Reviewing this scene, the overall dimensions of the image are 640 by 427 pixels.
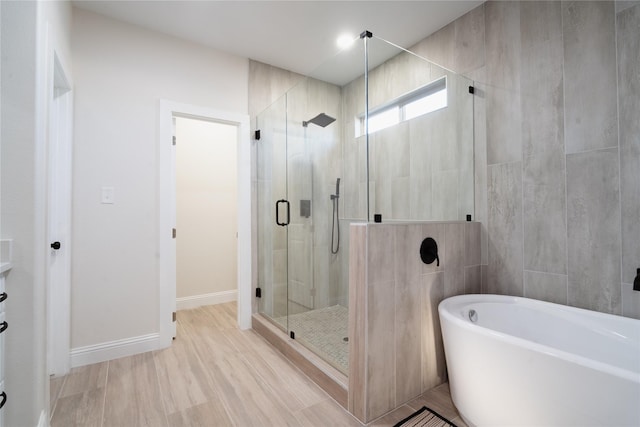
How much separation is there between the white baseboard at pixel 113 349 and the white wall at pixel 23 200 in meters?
1.04

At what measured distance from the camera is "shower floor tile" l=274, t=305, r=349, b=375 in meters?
1.98

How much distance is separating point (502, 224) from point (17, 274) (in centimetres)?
272

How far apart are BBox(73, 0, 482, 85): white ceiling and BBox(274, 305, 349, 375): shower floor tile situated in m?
2.29

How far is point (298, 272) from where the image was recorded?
2621 mm

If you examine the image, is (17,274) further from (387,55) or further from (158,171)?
(387,55)

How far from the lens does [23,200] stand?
1.24 metres

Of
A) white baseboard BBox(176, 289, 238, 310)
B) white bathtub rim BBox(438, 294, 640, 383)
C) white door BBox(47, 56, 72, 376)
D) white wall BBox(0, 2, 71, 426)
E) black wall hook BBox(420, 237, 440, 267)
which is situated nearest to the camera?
white bathtub rim BBox(438, 294, 640, 383)

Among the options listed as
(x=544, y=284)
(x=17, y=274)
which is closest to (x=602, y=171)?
(x=544, y=284)

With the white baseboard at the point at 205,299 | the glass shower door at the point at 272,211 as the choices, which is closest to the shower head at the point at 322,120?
the glass shower door at the point at 272,211

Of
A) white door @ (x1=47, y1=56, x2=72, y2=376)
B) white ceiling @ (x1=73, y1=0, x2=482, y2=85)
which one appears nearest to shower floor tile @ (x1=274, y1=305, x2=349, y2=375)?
white door @ (x1=47, y1=56, x2=72, y2=376)

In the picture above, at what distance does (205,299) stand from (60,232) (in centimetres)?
185

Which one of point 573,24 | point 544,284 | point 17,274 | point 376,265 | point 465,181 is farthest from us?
point 465,181

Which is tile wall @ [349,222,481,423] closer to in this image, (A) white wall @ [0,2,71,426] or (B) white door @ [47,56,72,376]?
(A) white wall @ [0,2,71,426]

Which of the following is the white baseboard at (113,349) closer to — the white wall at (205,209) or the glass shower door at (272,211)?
the glass shower door at (272,211)
